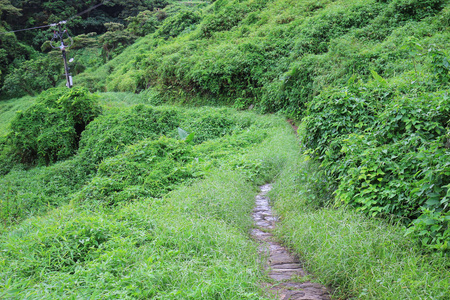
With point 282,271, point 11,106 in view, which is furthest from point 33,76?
point 282,271

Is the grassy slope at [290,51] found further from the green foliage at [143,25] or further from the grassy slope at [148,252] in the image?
the green foliage at [143,25]

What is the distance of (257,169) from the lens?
732 cm

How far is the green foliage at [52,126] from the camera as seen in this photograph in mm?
12391

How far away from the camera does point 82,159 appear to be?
11086 millimetres

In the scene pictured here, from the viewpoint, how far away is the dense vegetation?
320 cm

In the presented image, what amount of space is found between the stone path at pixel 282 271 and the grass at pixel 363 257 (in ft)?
0.46

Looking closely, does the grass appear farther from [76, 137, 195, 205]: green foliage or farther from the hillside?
[76, 137, 195, 205]: green foliage

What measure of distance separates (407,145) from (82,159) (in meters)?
10.2

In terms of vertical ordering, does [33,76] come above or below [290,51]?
below

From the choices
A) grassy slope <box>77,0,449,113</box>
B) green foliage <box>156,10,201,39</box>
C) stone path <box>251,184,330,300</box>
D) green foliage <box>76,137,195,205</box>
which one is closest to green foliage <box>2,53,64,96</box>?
grassy slope <box>77,0,449,113</box>

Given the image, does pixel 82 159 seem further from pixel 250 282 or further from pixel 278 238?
pixel 250 282

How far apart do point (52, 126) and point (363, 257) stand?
12.7 metres

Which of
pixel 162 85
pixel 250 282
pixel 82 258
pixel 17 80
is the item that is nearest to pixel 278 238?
pixel 250 282

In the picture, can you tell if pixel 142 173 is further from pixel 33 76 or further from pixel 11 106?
pixel 33 76
